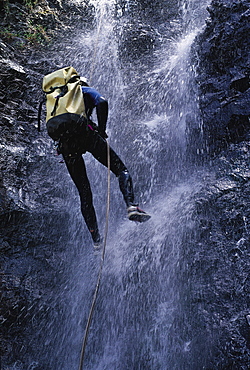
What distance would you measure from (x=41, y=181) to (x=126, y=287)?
8.35 ft

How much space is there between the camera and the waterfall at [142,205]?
13.3 feet

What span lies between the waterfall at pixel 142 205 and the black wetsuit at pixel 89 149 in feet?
3.63

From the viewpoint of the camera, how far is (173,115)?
22.4ft

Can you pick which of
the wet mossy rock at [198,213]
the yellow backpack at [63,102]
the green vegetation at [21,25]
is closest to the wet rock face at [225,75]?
the wet mossy rock at [198,213]

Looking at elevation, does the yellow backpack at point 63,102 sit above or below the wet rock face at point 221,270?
above

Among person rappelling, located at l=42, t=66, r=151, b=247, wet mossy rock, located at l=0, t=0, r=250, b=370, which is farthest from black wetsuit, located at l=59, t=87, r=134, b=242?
wet mossy rock, located at l=0, t=0, r=250, b=370

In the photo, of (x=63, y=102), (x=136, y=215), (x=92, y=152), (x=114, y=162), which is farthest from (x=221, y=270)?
(x=63, y=102)

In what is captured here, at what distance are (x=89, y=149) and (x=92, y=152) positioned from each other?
5cm

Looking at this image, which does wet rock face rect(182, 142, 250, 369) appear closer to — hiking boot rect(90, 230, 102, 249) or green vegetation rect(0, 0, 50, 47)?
hiking boot rect(90, 230, 102, 249)

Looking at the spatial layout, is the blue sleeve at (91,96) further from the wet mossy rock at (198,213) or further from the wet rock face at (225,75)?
the wet rock face at (225,75)

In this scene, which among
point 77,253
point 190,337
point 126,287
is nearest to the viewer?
point 190,337

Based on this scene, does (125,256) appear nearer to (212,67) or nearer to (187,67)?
(212,67)

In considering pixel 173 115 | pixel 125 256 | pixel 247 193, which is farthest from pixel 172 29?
pixel 125 256

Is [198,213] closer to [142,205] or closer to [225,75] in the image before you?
[142,205]
